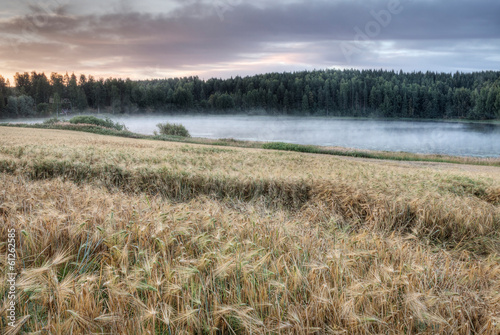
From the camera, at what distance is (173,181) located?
30.7 ft

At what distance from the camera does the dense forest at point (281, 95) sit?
123 metres

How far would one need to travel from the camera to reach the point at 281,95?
15562 centimetres

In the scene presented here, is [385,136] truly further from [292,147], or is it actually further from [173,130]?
[173,130]

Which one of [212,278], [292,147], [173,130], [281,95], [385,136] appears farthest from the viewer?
[281,95]

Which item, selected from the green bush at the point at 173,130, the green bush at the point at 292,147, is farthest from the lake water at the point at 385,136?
the green bush at the point at 292,147

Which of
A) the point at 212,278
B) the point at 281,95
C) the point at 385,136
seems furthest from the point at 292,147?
the point at 281,95

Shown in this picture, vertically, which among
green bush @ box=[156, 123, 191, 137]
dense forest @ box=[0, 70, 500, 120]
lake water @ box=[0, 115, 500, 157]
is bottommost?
lake water @ box=[0, 115, 500, 157]

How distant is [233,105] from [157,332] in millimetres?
157948

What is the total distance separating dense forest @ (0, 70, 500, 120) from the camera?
123062 mm

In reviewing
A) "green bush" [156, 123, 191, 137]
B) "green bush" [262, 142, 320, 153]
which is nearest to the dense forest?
"green bush" [156, 123, 191, 137]

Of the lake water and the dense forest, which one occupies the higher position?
the dense forest

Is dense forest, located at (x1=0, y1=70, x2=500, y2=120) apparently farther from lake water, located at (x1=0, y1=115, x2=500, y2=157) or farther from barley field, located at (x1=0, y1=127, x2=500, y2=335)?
barley field, located at (x1=0, y1=127, x2=500, y2=335)

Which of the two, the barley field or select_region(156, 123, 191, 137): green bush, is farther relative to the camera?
select_region(156, 123, 191, 137): green bush

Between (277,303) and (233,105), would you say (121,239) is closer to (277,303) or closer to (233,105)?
(277,303)
